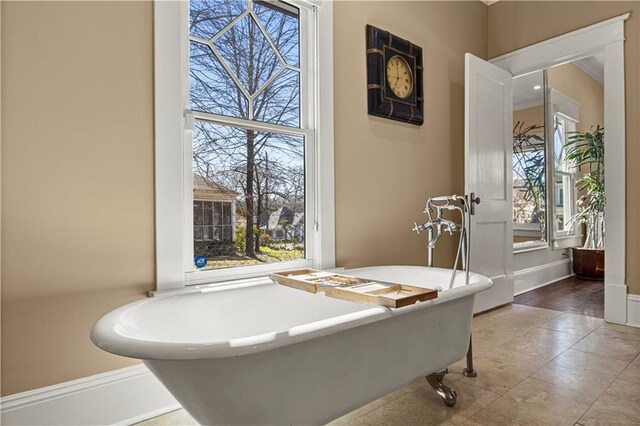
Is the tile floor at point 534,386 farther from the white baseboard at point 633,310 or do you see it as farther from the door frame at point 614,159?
the door frame at point 614,159

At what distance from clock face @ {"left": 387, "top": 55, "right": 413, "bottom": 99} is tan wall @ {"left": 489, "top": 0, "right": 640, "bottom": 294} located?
4.57 ft

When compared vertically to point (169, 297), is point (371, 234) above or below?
above

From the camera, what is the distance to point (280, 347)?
1100mm

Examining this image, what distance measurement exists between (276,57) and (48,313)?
169cm

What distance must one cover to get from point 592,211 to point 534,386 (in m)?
3.65

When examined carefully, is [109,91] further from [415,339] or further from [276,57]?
[415,339]

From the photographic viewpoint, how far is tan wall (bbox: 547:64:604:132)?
5.05 m

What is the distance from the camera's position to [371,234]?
2.71m

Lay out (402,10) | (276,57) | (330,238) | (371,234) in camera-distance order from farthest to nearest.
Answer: (402,10), (371,234), (330,238), (276,57)

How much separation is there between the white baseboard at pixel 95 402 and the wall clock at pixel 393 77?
207 cm

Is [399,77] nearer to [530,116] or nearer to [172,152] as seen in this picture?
[172,152]

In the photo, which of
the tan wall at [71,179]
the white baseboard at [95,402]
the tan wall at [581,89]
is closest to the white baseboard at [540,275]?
the tan wall at [581,89]

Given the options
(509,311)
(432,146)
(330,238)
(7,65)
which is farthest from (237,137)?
(509,311)

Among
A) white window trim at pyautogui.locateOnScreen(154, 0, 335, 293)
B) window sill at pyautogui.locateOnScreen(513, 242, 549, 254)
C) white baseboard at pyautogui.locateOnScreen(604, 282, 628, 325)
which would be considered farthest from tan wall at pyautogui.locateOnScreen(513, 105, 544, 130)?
white window trim at pyautogui.locateOnScreen(154, 0, 335, 293)
